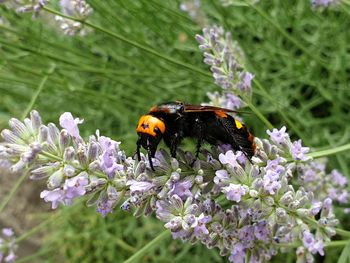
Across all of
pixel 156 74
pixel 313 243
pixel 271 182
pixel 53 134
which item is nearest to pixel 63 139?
pixel 53 134

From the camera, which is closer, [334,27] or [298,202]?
[298,202]

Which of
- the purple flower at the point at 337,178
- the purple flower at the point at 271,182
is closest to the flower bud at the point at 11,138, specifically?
the purple flower at the point at 271,182

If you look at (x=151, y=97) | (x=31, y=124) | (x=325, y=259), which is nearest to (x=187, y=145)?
(x=151, y=97)

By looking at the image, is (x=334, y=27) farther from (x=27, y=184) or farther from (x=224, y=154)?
(x=27, y=184)

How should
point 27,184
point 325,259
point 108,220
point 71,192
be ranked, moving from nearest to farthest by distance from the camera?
point 71,192
point 325,259
point 108,220
point 27,184

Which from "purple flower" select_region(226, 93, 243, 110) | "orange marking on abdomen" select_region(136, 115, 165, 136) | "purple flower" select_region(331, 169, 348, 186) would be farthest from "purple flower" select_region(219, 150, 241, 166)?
"purple flower" select_region(331, 169, 348, 186)

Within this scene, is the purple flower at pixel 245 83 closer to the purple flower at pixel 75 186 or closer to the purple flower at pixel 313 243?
the purple flower at pixel 313 243

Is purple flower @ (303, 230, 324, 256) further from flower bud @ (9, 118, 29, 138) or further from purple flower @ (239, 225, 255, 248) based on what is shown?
flower bud @ (9, 118, 29, 138)
